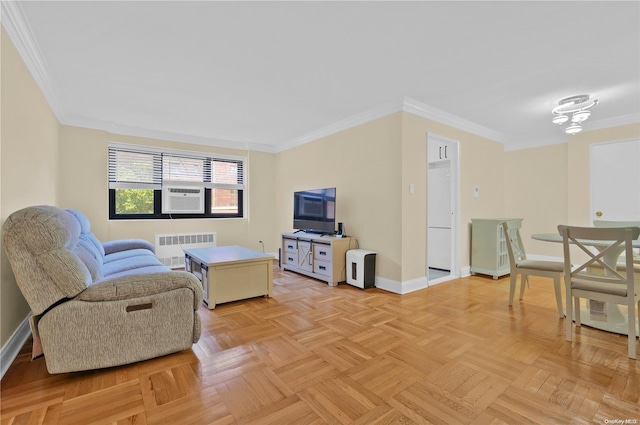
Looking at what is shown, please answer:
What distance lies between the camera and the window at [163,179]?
4.60 m

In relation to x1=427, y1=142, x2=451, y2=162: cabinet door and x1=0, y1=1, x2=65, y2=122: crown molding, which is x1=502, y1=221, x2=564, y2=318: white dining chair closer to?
x1=427, y1=142, x2=451, y2=162: cabinet door

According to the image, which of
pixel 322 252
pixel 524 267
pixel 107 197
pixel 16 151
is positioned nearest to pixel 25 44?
pixel 16 151

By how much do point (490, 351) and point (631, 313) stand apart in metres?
0.94

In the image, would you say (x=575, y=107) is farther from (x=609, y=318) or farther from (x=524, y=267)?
(x=609, y=318)

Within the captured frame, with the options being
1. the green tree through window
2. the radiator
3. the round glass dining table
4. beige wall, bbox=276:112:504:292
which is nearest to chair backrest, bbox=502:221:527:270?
the round glass dining table

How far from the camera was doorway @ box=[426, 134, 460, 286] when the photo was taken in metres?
4.30

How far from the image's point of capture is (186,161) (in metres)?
5.14

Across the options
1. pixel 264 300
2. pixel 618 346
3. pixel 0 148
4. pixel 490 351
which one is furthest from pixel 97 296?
pixel 618 346

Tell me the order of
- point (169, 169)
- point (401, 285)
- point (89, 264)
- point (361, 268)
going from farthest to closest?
point (169, 169) < point (361, 268) < point (401, 285) < point (89, 264)

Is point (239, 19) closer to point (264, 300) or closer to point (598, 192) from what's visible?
point (264, 300)

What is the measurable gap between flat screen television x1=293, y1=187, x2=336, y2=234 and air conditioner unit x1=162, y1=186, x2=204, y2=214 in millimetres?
1752

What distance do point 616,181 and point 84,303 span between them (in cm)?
626

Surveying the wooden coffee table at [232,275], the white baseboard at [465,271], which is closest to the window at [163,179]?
the wooden coffee table at [232,275]

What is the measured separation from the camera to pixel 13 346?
202cm
